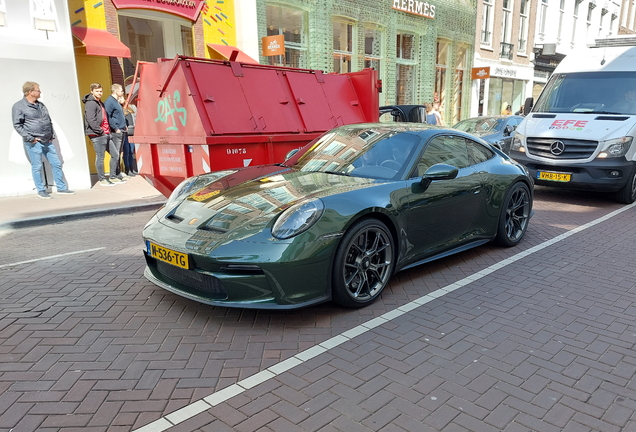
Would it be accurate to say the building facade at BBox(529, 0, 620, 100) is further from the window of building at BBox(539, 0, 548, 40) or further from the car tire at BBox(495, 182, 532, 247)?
the car tire at BBox(495, 182, 532, 247)

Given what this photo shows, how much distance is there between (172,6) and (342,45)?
724cm

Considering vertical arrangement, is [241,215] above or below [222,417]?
above

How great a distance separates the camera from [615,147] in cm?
768

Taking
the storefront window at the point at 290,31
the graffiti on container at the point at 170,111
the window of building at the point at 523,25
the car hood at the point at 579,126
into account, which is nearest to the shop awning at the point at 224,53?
the storefront window at the point at 290,31

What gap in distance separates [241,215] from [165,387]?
1.35 metres

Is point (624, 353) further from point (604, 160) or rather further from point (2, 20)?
point (2, 20)

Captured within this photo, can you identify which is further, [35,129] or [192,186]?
[35,129]

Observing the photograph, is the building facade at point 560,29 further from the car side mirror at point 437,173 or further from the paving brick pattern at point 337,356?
the paving brick pattern at point 337,356

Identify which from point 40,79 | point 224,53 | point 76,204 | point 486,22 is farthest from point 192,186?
point 486,22

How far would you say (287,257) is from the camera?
11.0ft

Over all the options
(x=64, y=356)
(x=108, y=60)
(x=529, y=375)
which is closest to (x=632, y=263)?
(x=529, y=375)

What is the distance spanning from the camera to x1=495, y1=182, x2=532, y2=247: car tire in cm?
542

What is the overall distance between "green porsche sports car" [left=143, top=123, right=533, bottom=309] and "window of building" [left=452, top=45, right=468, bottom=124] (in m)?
20.3

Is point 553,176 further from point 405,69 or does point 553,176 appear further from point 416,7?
point 416,7
